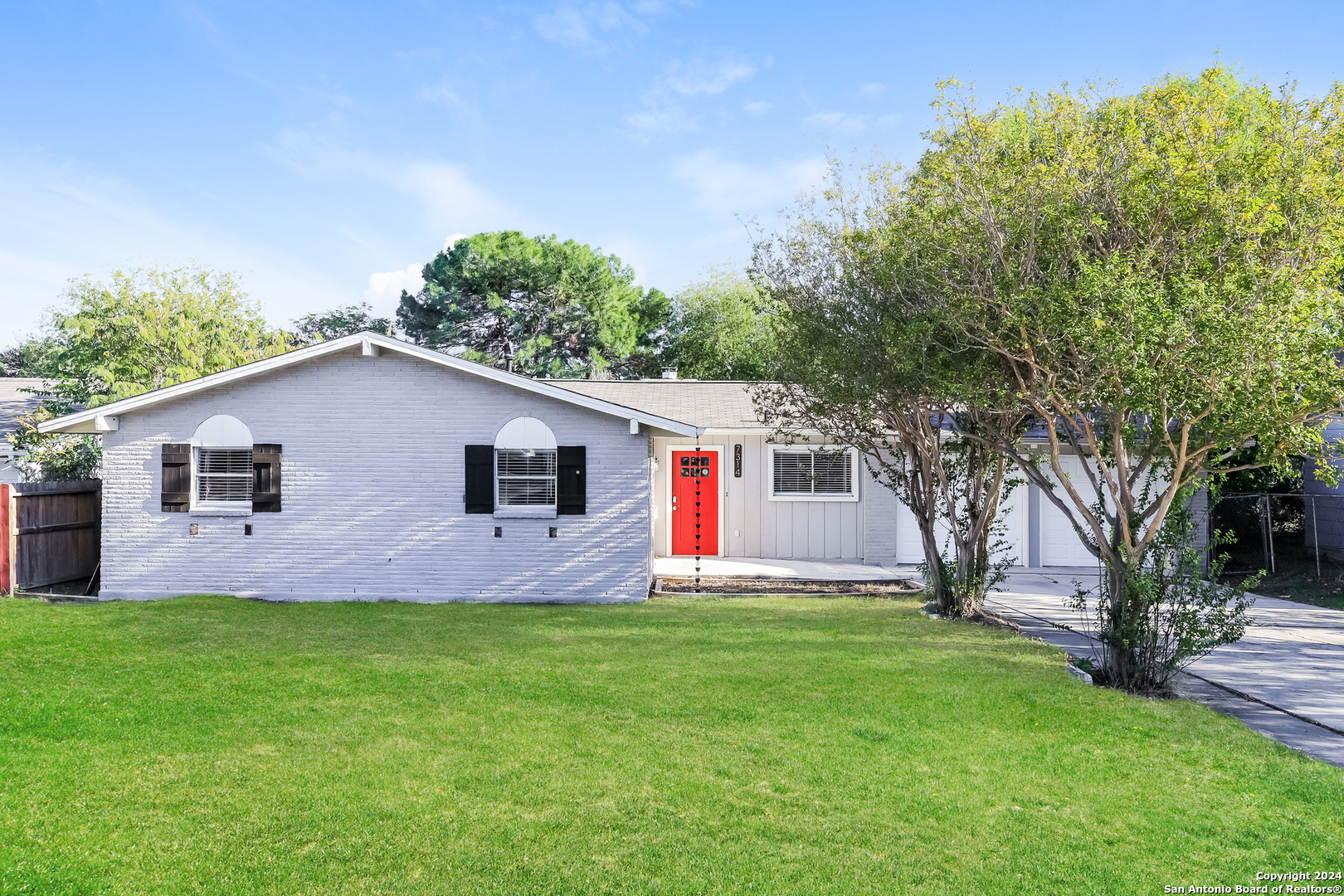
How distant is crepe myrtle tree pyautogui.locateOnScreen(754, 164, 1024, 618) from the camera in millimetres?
8945

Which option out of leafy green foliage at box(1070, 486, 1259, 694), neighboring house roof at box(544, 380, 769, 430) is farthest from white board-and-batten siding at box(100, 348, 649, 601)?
leafy green foliage at box(1070, 486, 1259, 694)

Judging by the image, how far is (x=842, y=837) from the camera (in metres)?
3.95

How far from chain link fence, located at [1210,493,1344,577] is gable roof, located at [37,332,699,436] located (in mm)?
10725

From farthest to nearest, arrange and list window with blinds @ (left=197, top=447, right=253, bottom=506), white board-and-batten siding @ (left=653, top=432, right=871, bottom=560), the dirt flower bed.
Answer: white board-and-batten siding @ (left=653, top=432, right=871, bottom=560), the dirt flower bed, window with blinds @ (left=197, top=447, right=253, bottom=506)

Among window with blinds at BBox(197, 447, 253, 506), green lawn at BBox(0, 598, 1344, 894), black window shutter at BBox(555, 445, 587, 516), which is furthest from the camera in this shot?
window with blinds at BBox(197, 447, 253, 506)

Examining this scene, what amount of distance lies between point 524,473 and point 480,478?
62 cm

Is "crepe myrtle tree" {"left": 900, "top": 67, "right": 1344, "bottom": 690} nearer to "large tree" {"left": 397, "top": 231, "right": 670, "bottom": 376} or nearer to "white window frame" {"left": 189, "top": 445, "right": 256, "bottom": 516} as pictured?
"white window frame" {"left": 189, "top": 445, "right": 256, "bottom": 516}

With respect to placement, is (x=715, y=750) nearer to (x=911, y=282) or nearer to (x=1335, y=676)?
(x=911, y=282)

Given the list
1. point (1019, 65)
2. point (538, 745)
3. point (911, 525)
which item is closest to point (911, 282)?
point (1019, 65)

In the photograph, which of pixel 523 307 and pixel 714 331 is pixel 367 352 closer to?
pixel 523 307

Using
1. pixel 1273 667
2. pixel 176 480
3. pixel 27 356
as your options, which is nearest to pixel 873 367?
pixel 1273 667

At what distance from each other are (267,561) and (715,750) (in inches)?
354

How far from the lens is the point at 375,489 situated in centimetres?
1166

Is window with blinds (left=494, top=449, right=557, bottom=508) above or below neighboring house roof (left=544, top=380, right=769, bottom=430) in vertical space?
below
